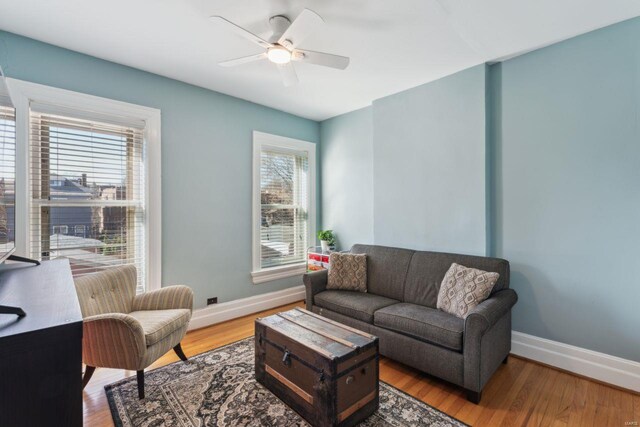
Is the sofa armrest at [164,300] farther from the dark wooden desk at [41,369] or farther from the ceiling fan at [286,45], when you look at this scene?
the ceiling fan at [286,45]

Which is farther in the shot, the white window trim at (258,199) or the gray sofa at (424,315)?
the white window trim at (258,199)

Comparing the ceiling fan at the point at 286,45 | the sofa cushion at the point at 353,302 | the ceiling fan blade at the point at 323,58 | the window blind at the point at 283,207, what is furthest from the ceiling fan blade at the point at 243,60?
the sofa cushion at the point at 353,302

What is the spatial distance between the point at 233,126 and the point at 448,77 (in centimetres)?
245

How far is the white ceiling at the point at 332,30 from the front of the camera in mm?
2000

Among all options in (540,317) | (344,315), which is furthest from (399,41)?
(540,317)

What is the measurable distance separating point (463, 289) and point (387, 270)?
864mm

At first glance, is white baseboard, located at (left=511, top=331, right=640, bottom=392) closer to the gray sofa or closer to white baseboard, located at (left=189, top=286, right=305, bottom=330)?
the gray sofa

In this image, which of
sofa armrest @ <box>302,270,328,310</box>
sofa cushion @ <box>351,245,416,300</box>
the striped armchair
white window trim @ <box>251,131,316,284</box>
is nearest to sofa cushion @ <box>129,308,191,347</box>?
the striped armchair

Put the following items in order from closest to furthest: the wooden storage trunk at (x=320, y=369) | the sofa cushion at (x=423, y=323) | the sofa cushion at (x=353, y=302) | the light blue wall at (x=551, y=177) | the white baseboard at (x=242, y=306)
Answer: the wooden storage trunk at (x=320, y=369) → the sofa cushion at (x=423, y=323) → the light blue wall at (x=551, y=177) → the sofa cushion at (x=353, y=302) → the white baseboard at (x=242, y=306)

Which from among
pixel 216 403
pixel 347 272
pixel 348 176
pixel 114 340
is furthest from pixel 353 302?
pixel 348 176

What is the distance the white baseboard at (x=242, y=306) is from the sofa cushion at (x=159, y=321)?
87 cm

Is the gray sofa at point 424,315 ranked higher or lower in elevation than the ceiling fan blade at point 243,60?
lower

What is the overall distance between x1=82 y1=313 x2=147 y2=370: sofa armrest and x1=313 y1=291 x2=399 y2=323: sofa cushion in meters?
1.58

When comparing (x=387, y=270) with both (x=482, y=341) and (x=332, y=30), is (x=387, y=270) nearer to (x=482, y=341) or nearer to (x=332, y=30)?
(x=482, y=341)
